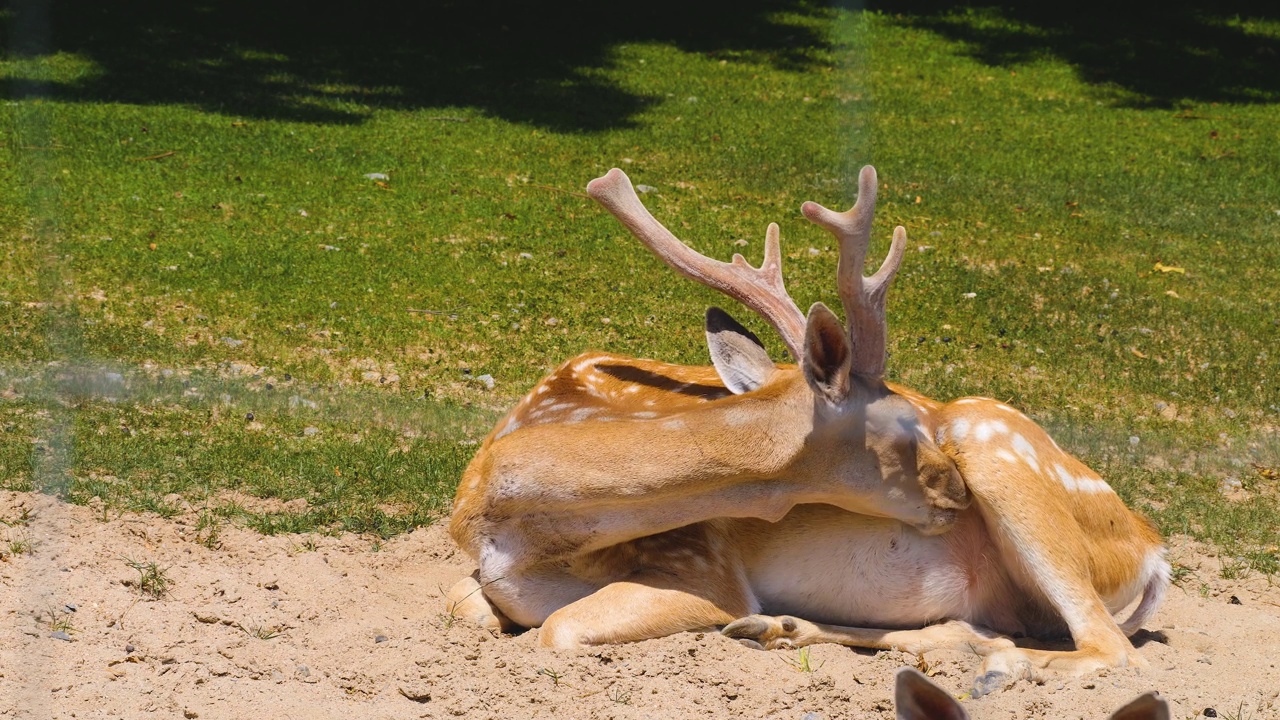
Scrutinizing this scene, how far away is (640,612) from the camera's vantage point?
440 centimetres

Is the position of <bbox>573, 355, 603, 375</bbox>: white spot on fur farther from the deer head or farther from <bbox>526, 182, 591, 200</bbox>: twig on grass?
<bbox>526, 182, 591, 200</bbox>: twig on grass

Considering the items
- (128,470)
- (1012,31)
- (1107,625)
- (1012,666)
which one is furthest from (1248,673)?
(1012,31)

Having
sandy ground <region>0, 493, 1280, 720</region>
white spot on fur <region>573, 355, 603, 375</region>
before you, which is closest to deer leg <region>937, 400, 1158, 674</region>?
sandy ground <region>0, 493, 1280, 720</region>

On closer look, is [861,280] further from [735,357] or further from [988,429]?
[988,429]

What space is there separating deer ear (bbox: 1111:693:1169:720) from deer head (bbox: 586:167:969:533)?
1.89 meters

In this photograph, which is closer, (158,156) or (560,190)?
(158,156)

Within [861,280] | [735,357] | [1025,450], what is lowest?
[1025,450]

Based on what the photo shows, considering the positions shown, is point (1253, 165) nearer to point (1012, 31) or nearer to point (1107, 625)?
point (1012, 31)

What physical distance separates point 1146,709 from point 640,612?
2265mm

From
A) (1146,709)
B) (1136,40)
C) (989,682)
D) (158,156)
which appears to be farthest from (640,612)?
(1136,40)

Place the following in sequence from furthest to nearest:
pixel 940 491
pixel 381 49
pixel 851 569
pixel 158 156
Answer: pixel 381 49 → pixel 158 156 → pixel 851 569 → pixel 940 491

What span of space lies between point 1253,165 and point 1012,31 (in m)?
5.57

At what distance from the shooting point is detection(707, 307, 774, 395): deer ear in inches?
187

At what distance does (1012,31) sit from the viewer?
1817cm
